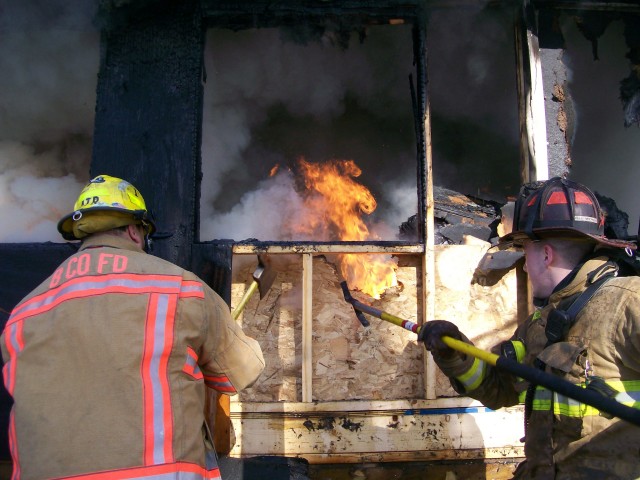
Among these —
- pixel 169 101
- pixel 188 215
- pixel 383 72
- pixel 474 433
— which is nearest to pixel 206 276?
pixel 188 215

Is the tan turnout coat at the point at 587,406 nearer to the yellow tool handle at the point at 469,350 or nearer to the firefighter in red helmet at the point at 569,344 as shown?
the firefighter in red helmet at the point at 569,344

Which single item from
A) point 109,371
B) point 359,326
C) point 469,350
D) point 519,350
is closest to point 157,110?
point 359,326

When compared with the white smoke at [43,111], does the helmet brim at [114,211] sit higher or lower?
lower

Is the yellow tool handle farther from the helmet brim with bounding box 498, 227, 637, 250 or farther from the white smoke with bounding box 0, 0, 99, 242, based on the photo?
the white smoke with bounding box 0, 0, 99, 242

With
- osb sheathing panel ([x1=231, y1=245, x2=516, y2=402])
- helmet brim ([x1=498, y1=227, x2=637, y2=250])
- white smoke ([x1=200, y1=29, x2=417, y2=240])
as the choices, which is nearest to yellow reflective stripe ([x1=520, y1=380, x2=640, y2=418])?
helmet brim ([x1=498, y1=227, x2=637, y2=250])

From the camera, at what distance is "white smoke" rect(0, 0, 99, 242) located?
4949 mm

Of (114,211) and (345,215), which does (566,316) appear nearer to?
(114,211)

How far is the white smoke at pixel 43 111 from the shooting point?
4949 mm

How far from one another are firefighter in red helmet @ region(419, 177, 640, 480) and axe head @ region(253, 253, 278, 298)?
158 centimetres

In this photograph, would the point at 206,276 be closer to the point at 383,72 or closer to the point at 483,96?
the point at 383,72

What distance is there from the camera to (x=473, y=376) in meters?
2.84

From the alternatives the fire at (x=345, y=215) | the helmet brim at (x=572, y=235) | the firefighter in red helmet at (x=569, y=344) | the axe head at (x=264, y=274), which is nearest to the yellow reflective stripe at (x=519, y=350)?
the firefighter in red helmet at (x=569, y=344)

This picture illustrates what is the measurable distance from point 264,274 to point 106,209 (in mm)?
1751

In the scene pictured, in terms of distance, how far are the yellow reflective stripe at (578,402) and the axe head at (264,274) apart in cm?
217
